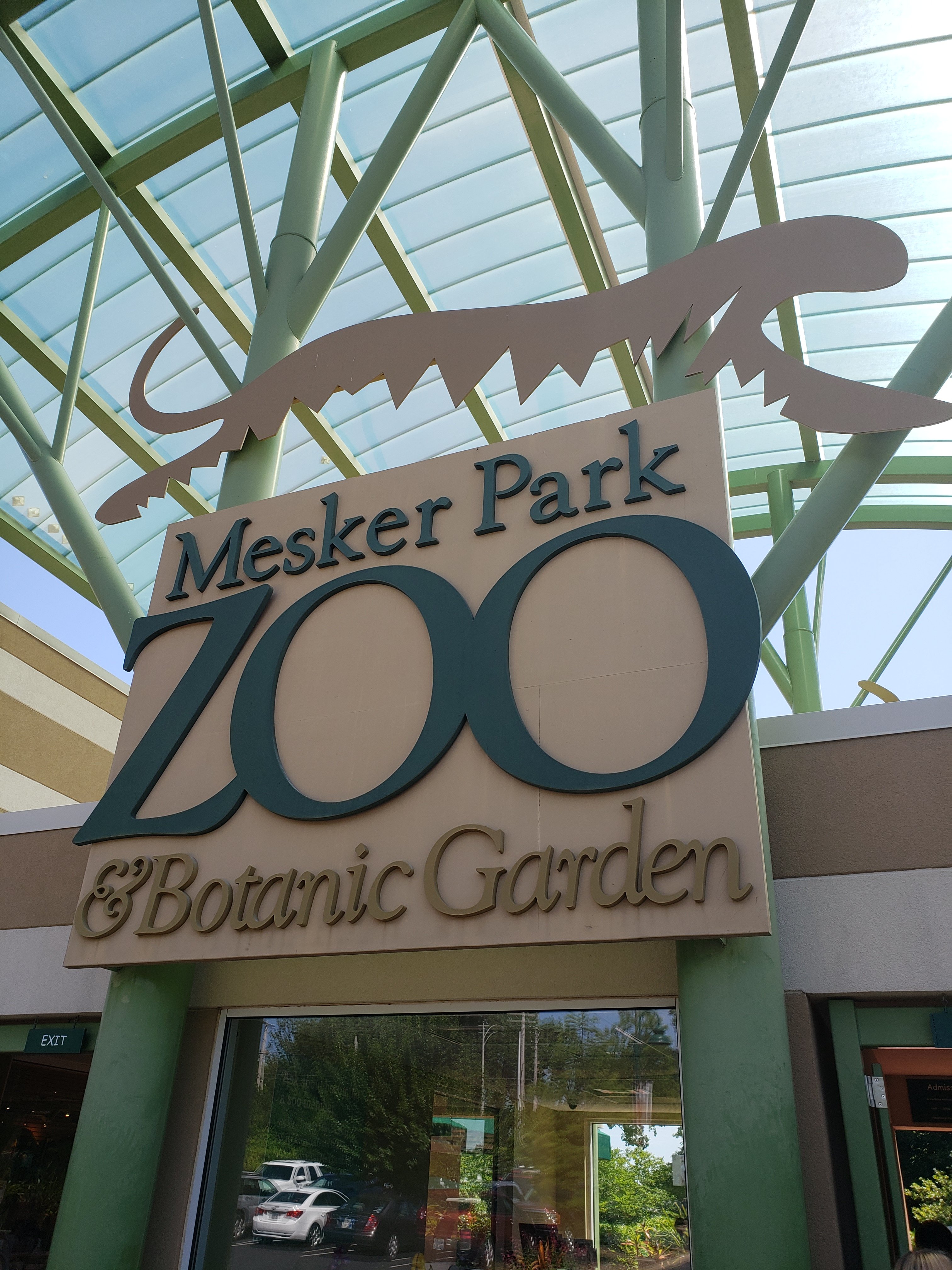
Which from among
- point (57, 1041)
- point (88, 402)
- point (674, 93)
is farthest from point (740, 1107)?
point (88, 402)

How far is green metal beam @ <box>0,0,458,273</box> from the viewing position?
36.7 feet

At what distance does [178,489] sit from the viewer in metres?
16.9

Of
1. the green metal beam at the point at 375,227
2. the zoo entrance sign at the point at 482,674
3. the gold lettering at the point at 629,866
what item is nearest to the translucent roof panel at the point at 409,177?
the green metal beam at the point at 375,227

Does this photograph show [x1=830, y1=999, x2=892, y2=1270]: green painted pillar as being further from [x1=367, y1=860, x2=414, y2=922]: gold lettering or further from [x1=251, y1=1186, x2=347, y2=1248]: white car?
A: [x1=251, y1=1186, x2=347, y2=1248]: white car

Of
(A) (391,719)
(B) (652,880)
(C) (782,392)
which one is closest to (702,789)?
(B) (652,880)

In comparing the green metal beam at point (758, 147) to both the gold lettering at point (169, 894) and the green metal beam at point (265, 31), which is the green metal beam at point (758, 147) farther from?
the gold lettering at point (169, 894)

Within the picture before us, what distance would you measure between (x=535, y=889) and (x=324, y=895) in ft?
4.51

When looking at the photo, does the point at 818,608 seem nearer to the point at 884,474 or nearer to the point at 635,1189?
the point at 884,474

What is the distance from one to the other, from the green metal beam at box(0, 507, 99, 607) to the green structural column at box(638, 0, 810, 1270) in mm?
14181

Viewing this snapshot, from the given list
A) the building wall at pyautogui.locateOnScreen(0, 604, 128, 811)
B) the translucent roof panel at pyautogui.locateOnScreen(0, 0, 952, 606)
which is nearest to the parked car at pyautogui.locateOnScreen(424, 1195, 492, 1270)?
the building wall at pyautogui.locateOnScreen(0, 604, 128, 811)

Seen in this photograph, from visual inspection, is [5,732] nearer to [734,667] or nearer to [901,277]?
[734,667]

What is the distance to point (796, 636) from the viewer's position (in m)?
17.8

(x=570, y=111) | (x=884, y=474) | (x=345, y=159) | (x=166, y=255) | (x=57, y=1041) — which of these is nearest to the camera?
(x=57, y=1041)

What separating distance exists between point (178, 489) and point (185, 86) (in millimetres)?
6689
